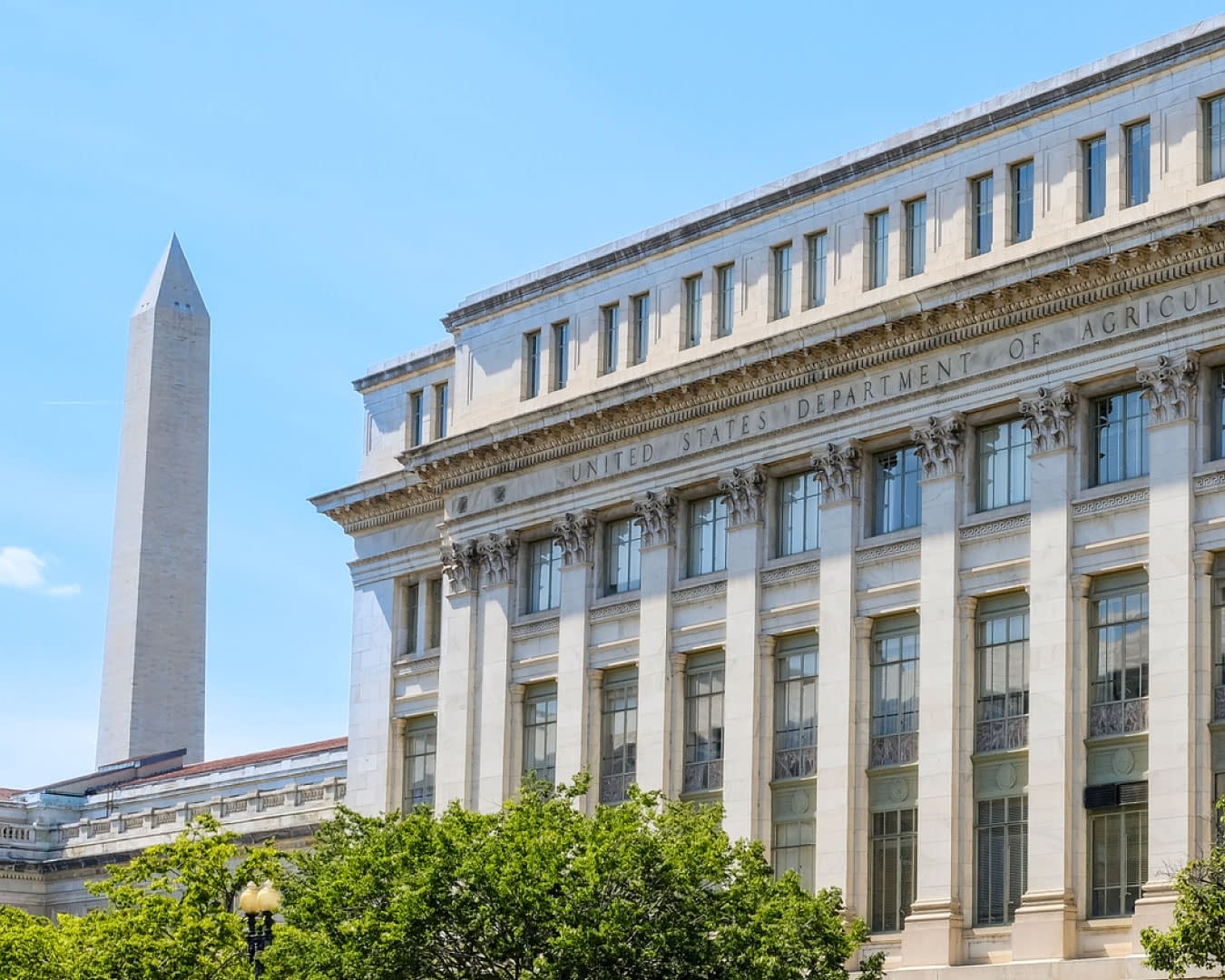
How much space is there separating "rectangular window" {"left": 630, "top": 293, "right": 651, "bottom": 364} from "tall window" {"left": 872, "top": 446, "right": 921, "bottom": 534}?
27.4 feet

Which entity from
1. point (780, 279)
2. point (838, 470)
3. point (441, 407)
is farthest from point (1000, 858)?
point (441, 407)

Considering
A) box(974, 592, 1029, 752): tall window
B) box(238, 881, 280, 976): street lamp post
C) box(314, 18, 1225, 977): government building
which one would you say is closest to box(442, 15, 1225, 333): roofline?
box(314, 18, 1225, 977): government building

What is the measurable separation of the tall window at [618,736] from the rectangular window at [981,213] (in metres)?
13.5

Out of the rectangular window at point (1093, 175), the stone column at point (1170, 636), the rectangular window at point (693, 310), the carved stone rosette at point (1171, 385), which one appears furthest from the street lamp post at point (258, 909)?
the rectangular window at point (1093, 175)

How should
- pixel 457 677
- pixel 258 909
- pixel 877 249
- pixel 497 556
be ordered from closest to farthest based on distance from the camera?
pixel 258 909, pixel 877 249, pixel 497 556, pixel 457 677

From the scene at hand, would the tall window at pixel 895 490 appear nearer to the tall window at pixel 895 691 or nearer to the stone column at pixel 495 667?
the tall window at pixel 895 691

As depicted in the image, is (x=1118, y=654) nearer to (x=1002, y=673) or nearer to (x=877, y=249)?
(x=1002, y=673)

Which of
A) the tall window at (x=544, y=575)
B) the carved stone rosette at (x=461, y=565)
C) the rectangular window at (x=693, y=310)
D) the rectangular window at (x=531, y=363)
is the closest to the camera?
the rectangular window at (x=693, y=310)

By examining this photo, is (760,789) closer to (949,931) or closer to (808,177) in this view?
(949,931)

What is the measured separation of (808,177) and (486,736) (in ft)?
53.2

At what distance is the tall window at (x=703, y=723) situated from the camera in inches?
2336

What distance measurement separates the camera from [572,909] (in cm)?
4750

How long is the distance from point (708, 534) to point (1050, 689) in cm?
1142

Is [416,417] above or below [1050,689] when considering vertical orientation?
above
